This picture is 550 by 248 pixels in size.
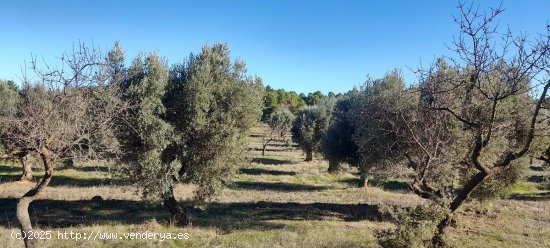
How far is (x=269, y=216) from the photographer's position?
78.9 feet

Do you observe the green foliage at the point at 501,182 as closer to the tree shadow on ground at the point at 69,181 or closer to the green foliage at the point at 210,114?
the green foliage at the point at 210,114

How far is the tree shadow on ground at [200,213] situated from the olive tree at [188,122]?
2378 mm

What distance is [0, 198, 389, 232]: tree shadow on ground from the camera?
71.1ft

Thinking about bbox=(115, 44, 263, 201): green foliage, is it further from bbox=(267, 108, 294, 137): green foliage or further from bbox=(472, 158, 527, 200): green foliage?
bbox=(267, 108, 294, 137): green foliage

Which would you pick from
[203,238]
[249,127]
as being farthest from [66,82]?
[249,127]

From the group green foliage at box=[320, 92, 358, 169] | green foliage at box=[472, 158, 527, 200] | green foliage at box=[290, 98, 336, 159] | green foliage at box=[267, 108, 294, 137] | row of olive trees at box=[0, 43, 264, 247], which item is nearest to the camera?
row of olive trees at box=[0, 43, 264, 247]

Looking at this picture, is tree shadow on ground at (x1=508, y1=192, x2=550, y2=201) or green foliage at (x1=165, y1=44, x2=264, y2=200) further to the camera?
tree shadow on ground at (x1=508, y1=192, x2=550, y2=201)

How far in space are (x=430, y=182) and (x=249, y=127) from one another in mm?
9185

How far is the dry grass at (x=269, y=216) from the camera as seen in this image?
17.5 metres

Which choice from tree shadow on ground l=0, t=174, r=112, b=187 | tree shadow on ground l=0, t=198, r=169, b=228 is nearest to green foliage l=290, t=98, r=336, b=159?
tree shadow on ground l=0, t=174, r=112, b=187

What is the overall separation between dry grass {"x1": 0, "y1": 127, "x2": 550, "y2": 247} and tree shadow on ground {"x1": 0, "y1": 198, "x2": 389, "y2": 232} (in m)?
0.05

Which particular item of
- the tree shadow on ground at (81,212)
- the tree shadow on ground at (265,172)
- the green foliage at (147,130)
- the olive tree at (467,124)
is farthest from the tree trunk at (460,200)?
the tree shadow on ground at (265,172)

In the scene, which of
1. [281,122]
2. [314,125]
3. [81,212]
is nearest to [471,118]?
[81,212]

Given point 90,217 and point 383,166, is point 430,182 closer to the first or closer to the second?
point 383,166
